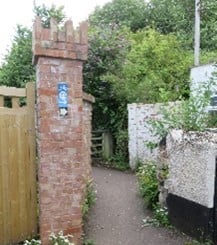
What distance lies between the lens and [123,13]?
2322 centimetres

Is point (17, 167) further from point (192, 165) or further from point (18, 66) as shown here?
point (18, 66)

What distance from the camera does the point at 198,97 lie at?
245 inches

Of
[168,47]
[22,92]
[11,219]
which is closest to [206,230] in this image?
[11,219]

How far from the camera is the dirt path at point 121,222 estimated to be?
5371 mm

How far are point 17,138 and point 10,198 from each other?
74 centimetres

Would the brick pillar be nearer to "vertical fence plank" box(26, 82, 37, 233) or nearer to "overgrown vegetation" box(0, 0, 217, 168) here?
"vertical fence plank" box(26, 82, 37, 233)

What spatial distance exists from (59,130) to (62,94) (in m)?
0.43

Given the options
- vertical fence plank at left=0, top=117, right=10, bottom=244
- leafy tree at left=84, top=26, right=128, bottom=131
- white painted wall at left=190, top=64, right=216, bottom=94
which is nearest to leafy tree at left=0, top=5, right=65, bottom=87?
leafy tree at left=84, top=26, right=128, bottom=131

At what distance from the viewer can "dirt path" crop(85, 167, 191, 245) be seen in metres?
5.37

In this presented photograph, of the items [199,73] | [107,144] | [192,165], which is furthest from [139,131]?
[192,165]

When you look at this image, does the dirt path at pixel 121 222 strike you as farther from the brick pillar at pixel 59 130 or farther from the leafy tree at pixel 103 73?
the leafy tree at pixel 103 73

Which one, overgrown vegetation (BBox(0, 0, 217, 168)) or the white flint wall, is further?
overgrown vegetation (BBox(0, 0, 217, 168))

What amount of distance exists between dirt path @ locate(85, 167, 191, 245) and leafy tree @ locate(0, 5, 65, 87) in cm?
627

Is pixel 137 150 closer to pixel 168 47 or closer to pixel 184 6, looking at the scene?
pixel 168 47
